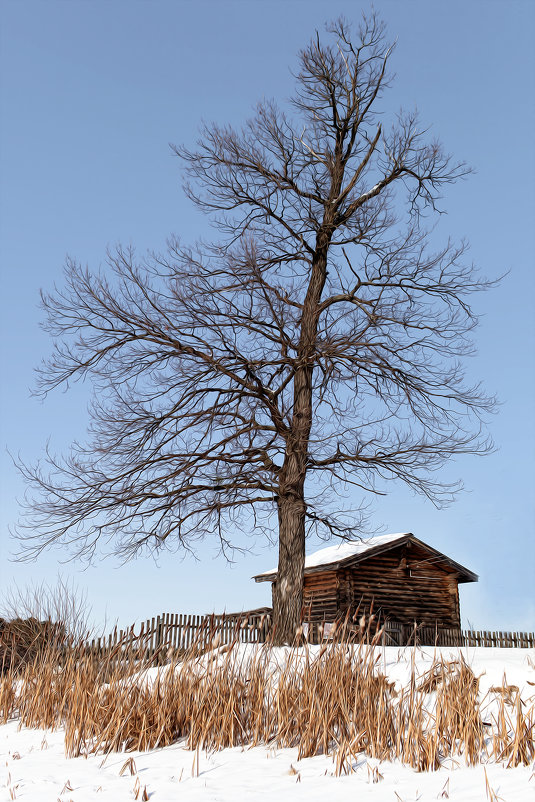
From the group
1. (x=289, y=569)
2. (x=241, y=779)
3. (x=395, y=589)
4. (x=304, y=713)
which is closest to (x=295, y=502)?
(x=289, y=569)

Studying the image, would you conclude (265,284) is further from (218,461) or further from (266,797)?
(266,797)

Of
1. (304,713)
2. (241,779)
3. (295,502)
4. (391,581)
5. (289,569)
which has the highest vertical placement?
(295,502)

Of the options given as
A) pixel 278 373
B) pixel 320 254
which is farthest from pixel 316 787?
pixel 320 254

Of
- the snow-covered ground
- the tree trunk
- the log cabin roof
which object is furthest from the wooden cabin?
the snow-covered ground

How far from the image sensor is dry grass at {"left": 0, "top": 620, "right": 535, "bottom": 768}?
6.65 m

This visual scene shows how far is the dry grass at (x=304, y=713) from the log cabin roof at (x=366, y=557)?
17.7 metres

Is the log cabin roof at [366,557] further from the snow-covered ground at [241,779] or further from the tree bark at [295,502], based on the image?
the snow-covered ground at [241,779]

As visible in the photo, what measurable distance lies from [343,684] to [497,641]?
23.7 m

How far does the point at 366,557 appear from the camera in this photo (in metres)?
26.7

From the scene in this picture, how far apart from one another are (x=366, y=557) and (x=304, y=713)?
789 inches

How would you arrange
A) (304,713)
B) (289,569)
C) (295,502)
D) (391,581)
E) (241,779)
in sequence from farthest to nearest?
(391,581), (295,502), (289,569), (304,713), (241,779)

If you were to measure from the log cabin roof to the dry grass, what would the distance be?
17707 mm

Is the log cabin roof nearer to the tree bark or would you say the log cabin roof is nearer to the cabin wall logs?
the cabin wall logs

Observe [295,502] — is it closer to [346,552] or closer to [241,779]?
[241,779]
